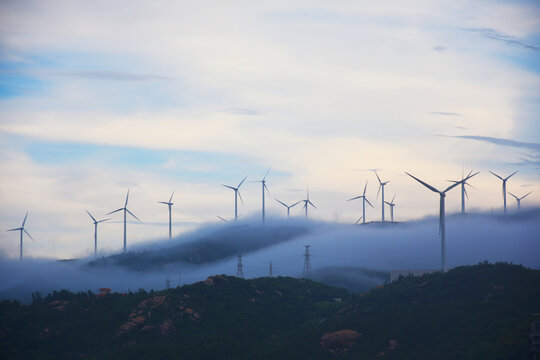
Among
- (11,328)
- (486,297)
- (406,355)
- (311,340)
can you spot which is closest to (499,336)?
(406,355)

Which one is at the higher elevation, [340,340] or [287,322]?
[340,340]

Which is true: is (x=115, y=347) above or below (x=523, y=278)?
below

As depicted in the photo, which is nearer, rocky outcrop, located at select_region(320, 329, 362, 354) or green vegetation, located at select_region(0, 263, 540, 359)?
green vegetation, located at select_region(0, 263, 540, 359)

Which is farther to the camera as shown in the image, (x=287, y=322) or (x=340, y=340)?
→ (x=287, y=322)

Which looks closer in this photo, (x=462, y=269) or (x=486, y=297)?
(x=486, y=297)

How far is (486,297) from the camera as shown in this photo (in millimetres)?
144125

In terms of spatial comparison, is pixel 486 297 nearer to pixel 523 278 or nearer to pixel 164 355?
pixel 523 278

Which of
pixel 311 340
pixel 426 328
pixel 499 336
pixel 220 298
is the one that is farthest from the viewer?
pixel 220 298

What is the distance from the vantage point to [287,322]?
17225cm

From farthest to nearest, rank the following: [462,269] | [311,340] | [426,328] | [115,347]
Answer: [462,269] → [115,347] → [311,340] → [426,328]

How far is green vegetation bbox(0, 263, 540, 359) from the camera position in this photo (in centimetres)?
12725

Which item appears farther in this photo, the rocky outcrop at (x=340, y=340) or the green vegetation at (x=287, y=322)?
the rocky outcrop at (x=340, y=340)

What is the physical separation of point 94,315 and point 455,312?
88575mm

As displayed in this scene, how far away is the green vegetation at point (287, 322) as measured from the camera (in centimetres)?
12725
